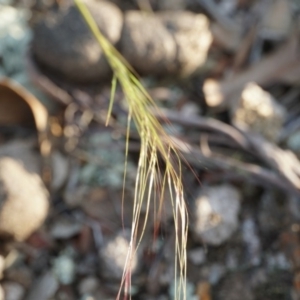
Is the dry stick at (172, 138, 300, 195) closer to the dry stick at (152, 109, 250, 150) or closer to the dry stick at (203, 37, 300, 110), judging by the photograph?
the dry stick at (152, 109, 250, 150)

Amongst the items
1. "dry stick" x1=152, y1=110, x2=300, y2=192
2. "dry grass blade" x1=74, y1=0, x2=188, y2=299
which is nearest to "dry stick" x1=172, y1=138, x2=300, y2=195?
"dry stick" x1=152, y1=110, x2=300, y2=192

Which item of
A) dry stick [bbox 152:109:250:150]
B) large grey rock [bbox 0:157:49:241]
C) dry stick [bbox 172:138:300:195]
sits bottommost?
large grey rock [bbox 0:157:49:241]

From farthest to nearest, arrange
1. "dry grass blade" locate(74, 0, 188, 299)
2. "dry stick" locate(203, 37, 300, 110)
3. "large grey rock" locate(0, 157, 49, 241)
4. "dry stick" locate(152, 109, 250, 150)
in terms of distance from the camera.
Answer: "dry stick" locate(203, 37, 300, 110) < "dry stick" locate(152, 109, 250, 150) < "large grey rock" locate(0, 157, 49, 241) < "dry grass blade" locate(74, 0, 188, 299)

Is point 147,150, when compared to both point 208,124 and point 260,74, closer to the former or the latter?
point 208,124

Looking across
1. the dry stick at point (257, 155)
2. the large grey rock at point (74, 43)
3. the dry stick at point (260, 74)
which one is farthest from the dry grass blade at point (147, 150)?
the dry stick at point (260, 74)

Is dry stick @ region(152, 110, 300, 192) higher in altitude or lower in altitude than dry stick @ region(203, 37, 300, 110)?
lower

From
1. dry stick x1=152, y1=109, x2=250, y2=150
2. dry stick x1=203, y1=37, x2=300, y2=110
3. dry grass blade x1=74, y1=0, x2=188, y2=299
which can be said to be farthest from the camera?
dry stick x1=203, y1=37, x2=300, y2=110

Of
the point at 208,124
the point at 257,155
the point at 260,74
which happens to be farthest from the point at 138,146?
the point at 260,74

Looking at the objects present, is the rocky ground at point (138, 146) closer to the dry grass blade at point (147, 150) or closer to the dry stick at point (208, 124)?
the dry stick at point (208, 124)

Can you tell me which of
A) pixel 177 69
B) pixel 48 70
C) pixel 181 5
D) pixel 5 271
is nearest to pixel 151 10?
pixel 181 5
